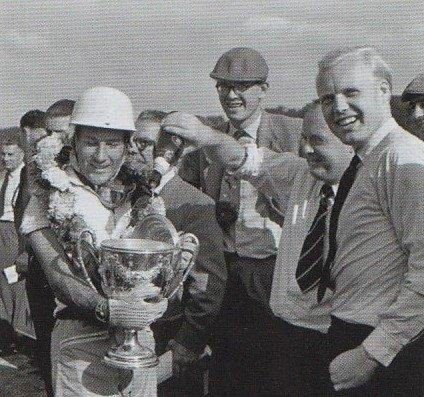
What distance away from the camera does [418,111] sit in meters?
3.54

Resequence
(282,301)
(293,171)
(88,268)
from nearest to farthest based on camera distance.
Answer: (88,268)
(282,301)
(293,171)

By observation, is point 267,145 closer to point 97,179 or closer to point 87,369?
point 97,179

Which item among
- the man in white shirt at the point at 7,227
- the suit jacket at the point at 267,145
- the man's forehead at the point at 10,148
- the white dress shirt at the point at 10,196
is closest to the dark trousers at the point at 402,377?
the suit jacket at the point at 267,145

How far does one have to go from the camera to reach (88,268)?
2291 mm

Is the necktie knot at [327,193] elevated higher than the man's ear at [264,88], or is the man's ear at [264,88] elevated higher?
the man's ear at [264,88]

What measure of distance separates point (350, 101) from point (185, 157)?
4.79 feet

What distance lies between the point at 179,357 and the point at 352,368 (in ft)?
3.36

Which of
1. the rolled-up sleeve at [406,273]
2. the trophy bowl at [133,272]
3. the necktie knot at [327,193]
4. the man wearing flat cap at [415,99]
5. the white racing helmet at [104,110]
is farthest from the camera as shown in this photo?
the man wearing flat cap at [415,99]

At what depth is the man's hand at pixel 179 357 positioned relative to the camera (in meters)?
2.73

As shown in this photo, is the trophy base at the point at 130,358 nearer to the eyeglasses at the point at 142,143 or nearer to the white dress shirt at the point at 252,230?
the white dress shirt at the point at 252,230

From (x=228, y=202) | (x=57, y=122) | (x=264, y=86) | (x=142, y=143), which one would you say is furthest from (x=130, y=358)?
(x=57, y=122)

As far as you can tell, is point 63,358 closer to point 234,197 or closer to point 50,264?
point 50,264

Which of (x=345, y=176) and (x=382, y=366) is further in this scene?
(x=345, y=176)

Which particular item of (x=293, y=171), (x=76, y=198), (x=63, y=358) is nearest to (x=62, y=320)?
(x=63, y=358)
